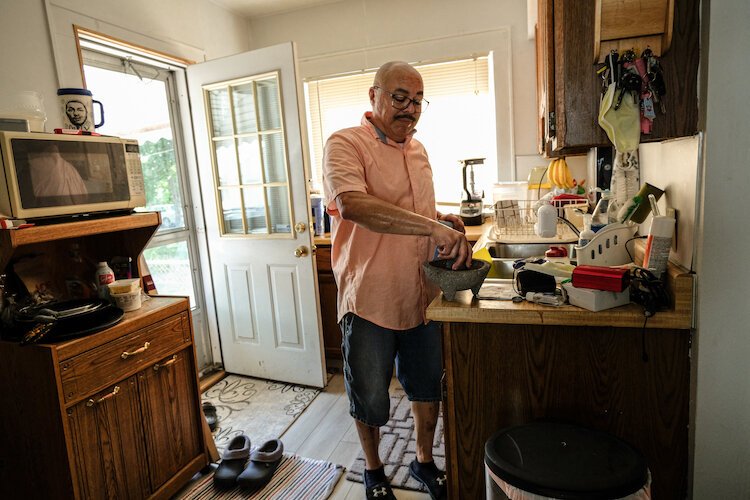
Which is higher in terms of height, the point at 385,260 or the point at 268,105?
the point at 268,105

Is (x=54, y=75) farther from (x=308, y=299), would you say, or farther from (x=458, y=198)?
(x=458, y=198)

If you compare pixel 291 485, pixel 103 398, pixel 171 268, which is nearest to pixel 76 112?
pixel 103 398

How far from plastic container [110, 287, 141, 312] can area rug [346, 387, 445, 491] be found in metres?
1.09

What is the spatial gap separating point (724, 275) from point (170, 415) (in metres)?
1.84

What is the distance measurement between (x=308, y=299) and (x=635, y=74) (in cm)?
198

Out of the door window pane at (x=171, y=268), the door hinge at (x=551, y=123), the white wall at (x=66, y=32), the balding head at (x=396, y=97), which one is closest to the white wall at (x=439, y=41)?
the white wall at (x=66, y=32)

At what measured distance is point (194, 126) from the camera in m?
2.78

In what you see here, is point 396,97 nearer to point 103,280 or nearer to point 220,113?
point 103,280

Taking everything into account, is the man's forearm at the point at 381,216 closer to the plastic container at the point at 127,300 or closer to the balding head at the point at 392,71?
the balding head at the point at 392,71

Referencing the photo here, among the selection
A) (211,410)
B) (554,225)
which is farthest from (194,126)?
(554,225)

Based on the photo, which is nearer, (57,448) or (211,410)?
(57,448)

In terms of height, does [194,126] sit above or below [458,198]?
above

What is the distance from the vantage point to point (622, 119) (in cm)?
106

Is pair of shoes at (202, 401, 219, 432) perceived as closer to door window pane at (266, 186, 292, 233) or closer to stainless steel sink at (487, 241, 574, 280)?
door window pane at (266, 186, 292, 233)
